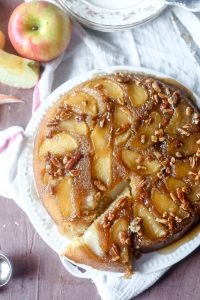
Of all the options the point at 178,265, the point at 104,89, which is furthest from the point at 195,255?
the point at 104,89

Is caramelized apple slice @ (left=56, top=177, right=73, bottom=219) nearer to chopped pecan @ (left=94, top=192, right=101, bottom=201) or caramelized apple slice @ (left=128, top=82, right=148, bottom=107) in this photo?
chopped pecan @ (left=94, top=192, right=101, bottom=201)

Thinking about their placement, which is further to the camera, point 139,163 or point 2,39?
point 2,39

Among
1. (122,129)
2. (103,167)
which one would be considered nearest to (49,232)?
(103,167)

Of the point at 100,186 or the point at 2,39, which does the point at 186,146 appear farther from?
the point at 2,39

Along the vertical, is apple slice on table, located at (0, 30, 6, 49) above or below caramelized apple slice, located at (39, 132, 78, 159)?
above

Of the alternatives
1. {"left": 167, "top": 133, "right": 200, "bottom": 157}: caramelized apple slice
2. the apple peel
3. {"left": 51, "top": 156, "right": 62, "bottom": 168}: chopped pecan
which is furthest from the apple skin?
{"left": 167, "top": 133, "right": 200, "bottom": 157}: caramelized apple slice

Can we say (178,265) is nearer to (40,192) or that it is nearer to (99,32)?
(40,192)

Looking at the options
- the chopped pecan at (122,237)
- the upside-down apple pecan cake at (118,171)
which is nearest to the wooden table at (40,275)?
the upside-down apple pecan cake at (118,171)
